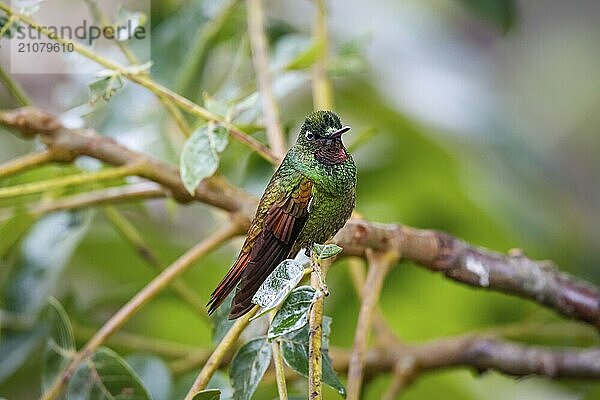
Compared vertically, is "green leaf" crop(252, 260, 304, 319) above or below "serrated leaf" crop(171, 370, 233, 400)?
above

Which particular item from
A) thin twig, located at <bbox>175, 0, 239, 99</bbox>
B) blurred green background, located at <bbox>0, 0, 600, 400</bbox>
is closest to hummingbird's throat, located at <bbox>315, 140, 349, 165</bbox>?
blurred green background, located at <bbox>0, 0, 600, 400</bbox>

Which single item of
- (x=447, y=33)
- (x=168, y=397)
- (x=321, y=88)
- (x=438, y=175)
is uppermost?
(x=447, y=33)

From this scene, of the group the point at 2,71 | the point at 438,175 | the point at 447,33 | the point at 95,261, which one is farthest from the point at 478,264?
the point at 447,33

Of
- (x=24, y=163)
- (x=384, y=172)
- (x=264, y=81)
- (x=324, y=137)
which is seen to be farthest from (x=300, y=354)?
(x=384, y=172)

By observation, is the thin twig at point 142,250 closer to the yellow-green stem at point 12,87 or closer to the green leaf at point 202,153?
the yellow-green stem at point 12,87

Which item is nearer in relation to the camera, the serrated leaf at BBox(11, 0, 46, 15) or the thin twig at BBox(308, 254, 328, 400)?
the thin twig at BBox(308, 254, 328, 400)

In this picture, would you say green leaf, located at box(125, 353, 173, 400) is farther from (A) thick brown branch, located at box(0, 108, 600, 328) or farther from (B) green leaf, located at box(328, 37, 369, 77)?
(B) green leaf, located at box(328, 37, 369, 77)

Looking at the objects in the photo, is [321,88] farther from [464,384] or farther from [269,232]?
[464,384]

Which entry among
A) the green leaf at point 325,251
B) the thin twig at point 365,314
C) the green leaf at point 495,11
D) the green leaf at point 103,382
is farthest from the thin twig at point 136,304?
the green leaf at point 495,11
